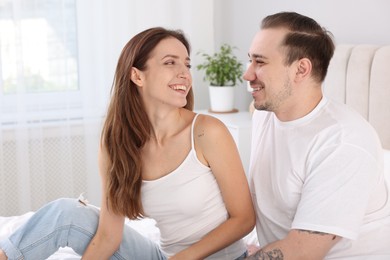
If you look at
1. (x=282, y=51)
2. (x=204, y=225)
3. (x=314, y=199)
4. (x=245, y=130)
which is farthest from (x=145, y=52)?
(x=245, y=130)

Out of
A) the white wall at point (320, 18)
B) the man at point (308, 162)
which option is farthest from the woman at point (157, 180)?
the white wall at point (320, 18)

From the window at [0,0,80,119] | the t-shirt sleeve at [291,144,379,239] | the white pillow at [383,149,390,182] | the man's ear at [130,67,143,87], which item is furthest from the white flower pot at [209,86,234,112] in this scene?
the t-shirt sleeve at [291,144,379,239]

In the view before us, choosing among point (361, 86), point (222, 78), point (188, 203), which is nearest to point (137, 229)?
point (188, 203)

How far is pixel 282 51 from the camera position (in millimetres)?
1637

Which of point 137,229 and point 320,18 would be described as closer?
point 137,229

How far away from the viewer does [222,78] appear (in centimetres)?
357

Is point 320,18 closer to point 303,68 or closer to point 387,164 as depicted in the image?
point 387,164

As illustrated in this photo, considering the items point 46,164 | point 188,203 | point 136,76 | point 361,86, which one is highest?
point 136,76

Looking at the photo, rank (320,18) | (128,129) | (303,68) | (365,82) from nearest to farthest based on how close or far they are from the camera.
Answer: (303,68) < (128,129) < (365,82) < (320,18)

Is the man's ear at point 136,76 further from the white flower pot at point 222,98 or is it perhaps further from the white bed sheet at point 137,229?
the white flower pot at point 222,98

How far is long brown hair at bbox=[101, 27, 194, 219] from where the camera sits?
1800 millimetres

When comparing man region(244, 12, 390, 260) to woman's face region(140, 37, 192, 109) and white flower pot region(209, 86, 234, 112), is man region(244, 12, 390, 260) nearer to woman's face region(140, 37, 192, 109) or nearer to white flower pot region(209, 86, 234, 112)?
woman's face region(140, 37, 192, 109)

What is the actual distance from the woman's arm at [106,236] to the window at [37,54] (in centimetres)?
171

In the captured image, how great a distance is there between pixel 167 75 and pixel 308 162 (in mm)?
513
